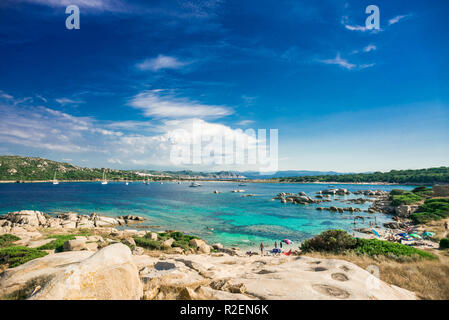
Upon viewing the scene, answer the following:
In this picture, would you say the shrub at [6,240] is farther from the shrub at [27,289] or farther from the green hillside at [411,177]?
the green hillside at [411,177]

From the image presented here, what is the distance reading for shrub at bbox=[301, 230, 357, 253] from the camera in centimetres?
1523

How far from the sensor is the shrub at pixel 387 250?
12722mm

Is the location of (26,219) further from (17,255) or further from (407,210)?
(407,210)

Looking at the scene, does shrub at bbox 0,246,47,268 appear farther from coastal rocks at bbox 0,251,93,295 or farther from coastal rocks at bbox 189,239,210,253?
coastal rocks at bbox 189,239,210,253

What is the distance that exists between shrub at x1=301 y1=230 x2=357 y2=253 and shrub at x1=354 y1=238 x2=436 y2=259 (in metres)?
0.66

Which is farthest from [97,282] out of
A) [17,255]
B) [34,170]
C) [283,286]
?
[34,170]

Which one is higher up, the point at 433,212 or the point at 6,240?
the point at 6,240

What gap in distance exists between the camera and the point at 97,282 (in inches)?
203

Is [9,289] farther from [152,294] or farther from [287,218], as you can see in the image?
[287,218]

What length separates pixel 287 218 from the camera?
46375mm

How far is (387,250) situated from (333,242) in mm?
3279
